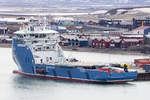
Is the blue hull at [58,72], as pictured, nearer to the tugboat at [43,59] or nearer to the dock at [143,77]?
the tugboat at [43,59]

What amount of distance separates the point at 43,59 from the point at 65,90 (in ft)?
22.1

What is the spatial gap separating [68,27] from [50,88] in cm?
6028

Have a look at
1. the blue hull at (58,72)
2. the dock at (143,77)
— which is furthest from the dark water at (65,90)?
the dock at (143,77)

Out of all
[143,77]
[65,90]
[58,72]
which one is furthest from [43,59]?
[143,77]

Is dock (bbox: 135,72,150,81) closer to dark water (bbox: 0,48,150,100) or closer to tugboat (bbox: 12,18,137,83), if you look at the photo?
dark water (bbox: 0,48,150,100)

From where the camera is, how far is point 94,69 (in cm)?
4519

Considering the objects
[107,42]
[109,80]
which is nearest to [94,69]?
[109,80]

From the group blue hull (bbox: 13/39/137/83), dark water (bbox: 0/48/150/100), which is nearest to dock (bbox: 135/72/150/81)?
dark water (bbox: 0/48/150/100)

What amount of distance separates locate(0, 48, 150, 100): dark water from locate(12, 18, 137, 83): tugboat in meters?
0.86

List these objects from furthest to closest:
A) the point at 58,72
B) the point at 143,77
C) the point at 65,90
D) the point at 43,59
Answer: the point at 43,59
the point at 58,72
the point at 143,77
the point at 65,90

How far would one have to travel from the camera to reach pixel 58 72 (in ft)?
153

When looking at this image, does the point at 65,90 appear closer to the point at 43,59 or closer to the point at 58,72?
the point at 58,72

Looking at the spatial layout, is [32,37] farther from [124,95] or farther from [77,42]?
[77,42]

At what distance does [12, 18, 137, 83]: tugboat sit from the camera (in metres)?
45.7
